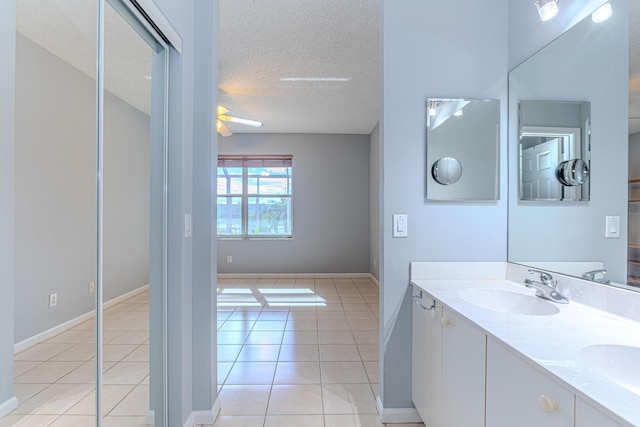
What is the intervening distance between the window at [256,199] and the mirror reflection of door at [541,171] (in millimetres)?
4448

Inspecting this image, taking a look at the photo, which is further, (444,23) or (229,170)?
(229,170)

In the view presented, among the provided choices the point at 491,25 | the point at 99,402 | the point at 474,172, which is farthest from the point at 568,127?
the point at 99,402

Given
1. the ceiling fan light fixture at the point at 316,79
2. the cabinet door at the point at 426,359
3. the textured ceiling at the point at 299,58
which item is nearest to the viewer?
the cabinet door at the point at 426,359

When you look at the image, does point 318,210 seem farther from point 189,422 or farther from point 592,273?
point 592,273

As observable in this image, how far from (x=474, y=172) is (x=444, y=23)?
0.88 metres

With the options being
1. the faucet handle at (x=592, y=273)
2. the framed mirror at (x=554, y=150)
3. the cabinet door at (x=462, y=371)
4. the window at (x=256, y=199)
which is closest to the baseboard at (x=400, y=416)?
the cabinet door at (x=462, y=371)

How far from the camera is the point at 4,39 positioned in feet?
2.67

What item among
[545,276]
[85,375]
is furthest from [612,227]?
[85,375]

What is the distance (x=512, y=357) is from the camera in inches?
36.0

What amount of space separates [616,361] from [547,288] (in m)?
0.59

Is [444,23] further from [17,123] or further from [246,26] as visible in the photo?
[17,123]

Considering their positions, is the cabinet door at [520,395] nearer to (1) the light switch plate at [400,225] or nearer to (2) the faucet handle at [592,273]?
(2) the faucet handle at [592,273]

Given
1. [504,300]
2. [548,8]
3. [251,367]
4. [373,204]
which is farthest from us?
[373,204]

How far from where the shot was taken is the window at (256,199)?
5.79 meters
